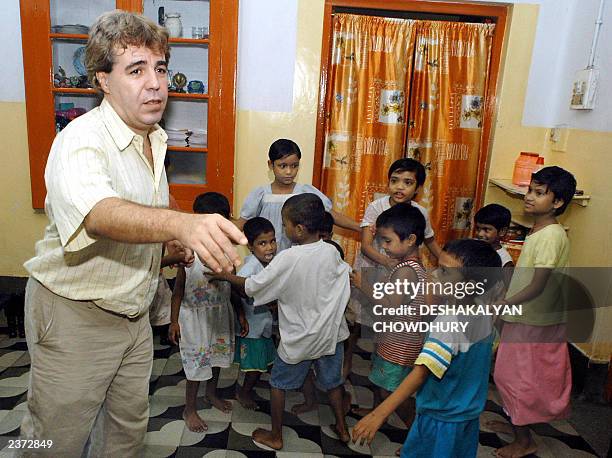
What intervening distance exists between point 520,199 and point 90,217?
3.13m

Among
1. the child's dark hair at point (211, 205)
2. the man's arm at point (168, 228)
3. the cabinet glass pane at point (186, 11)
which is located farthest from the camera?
the cabinet glass pane at point (186, 11)

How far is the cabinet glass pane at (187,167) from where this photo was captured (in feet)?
11.5

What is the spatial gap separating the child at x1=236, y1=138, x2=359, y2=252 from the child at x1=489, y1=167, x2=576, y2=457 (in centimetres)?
118

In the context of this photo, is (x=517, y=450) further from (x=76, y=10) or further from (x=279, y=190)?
(x=76, y=10)

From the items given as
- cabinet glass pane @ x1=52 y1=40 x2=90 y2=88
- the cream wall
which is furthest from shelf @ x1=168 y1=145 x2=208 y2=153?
the cream wall

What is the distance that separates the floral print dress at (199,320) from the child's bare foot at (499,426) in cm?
141

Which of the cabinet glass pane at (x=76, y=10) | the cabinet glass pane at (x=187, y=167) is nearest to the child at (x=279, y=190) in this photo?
the cabinet glass pane at (x=187, y=167)

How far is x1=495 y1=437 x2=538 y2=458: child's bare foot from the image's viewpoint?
2.24 meters

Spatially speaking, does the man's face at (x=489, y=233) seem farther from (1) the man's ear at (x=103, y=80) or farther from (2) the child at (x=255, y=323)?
(1) the man's ear at (x=103, y=80)

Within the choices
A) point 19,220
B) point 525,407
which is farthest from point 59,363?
point 19,220

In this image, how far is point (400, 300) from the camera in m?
2.11

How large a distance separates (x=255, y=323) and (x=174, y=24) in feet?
6.98

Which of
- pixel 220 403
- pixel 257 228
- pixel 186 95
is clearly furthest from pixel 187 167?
pixel 220 403

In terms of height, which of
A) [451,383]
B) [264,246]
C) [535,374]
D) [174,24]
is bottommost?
[535,374]
